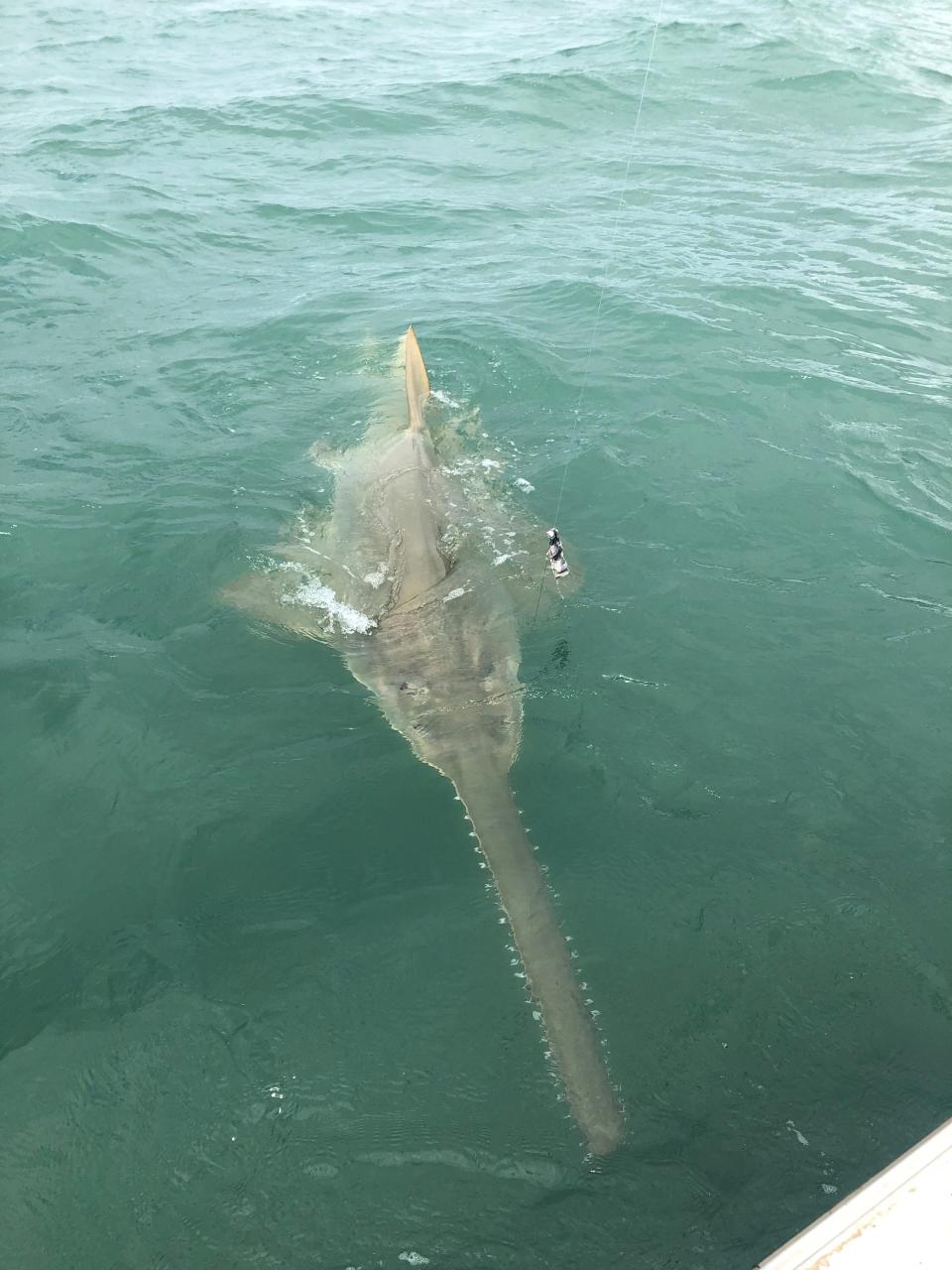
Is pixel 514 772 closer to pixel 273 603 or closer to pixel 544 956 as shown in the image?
pixel 544 956

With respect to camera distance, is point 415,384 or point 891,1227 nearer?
point 891,1227

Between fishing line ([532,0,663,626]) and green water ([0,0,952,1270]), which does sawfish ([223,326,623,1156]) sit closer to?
green water ([0,0,952,1270])

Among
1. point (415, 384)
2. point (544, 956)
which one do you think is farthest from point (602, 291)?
point (544, 956)

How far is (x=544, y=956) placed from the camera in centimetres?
688

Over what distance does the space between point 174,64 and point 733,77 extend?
17032mm

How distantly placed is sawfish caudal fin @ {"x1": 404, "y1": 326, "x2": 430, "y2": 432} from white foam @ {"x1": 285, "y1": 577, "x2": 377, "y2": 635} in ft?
10.8

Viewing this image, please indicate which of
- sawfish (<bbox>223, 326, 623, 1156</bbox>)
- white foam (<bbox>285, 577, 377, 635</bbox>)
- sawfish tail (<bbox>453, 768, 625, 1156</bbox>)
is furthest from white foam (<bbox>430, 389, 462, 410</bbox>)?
sawfish tail (<bbox>453, 768, 625, 1156</bbox>)

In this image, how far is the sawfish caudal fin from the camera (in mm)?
13234

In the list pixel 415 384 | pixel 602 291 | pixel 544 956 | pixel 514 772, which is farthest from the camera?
pixel 602 291

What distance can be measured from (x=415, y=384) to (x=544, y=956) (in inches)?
345

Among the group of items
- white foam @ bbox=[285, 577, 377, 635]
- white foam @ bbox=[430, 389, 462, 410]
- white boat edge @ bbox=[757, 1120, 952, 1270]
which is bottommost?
white foam @ bbox=[430, 389, 462, 410]

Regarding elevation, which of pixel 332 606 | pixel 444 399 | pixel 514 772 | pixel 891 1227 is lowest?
pixel 444 399

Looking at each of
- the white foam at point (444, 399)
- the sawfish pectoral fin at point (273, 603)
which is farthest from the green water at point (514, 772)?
the sawfish pectoral fin at point (273, 603)

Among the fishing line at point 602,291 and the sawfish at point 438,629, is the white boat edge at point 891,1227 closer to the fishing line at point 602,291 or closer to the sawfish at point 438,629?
the sawfish at point 438,629
